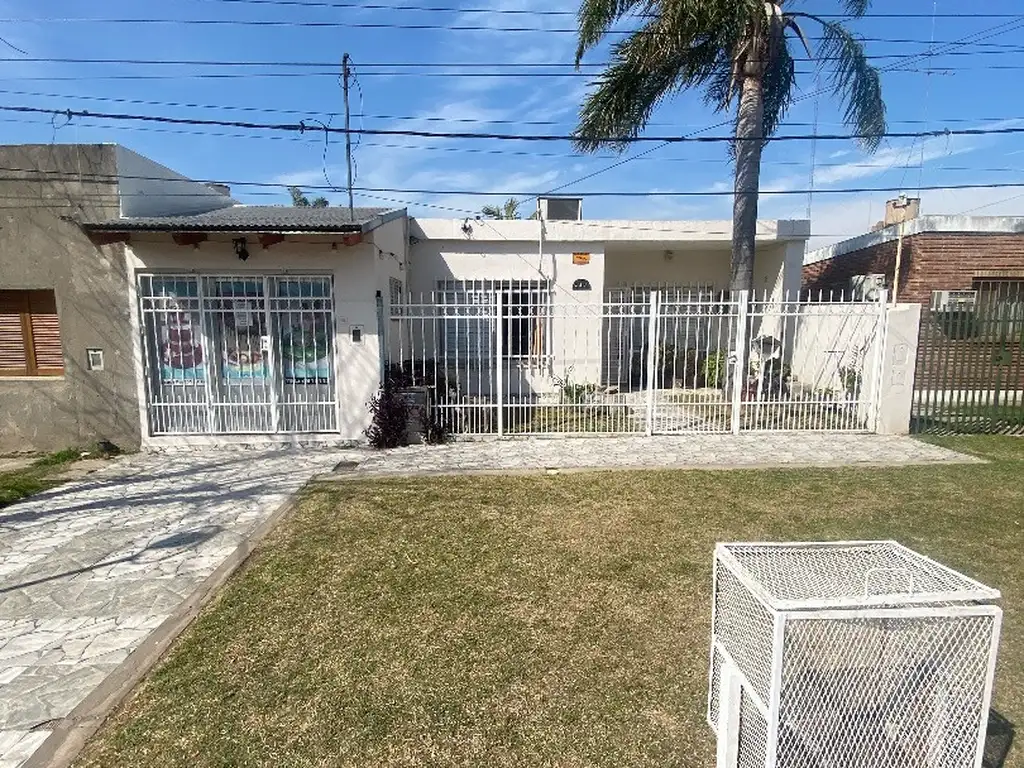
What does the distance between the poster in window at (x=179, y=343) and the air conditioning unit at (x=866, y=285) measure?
12.3 metres

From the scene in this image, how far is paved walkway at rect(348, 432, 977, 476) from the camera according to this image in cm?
677

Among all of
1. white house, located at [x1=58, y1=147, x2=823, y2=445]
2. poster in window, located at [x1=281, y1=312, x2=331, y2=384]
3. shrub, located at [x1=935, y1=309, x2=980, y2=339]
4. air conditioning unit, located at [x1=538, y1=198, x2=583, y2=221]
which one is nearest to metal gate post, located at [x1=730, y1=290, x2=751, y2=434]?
white house, located at [x1=58, y1=147, x2=823, y2=445]

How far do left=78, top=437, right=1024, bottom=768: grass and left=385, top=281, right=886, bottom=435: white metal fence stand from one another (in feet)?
8.77

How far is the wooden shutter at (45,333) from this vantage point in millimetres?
7441

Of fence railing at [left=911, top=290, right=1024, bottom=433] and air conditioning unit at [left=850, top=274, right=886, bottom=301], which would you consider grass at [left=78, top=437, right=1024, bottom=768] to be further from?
air conditioning unit at [left=850, top=274, right=886, bottom=301]

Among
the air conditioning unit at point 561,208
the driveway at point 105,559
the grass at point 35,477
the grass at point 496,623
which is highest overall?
the air conditioning unit at point 561,208

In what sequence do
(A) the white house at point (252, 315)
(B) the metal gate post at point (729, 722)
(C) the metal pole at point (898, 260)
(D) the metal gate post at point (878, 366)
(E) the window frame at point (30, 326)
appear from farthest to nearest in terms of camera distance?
1. (C) the metal pole at point (898, 260)
2. (D) the metal gate post at point (878, 366)
3. (E) the window frame at point (30, 326)
4. (A) the white house at point (252, 315)
5. (B) the metal gate post at point (729, 722)

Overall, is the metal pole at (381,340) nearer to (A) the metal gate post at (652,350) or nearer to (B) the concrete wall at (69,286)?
(B) the concrete wall at (69,286)

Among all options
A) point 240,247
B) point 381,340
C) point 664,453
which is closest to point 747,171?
point 664,453

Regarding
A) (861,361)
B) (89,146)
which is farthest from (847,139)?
(89,146)

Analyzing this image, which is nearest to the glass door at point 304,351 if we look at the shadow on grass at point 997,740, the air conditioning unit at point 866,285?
the shadow on grass at point 997,740

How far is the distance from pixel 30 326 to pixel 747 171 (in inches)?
440

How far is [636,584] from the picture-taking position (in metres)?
3.74

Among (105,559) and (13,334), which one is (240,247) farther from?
(105,559)
